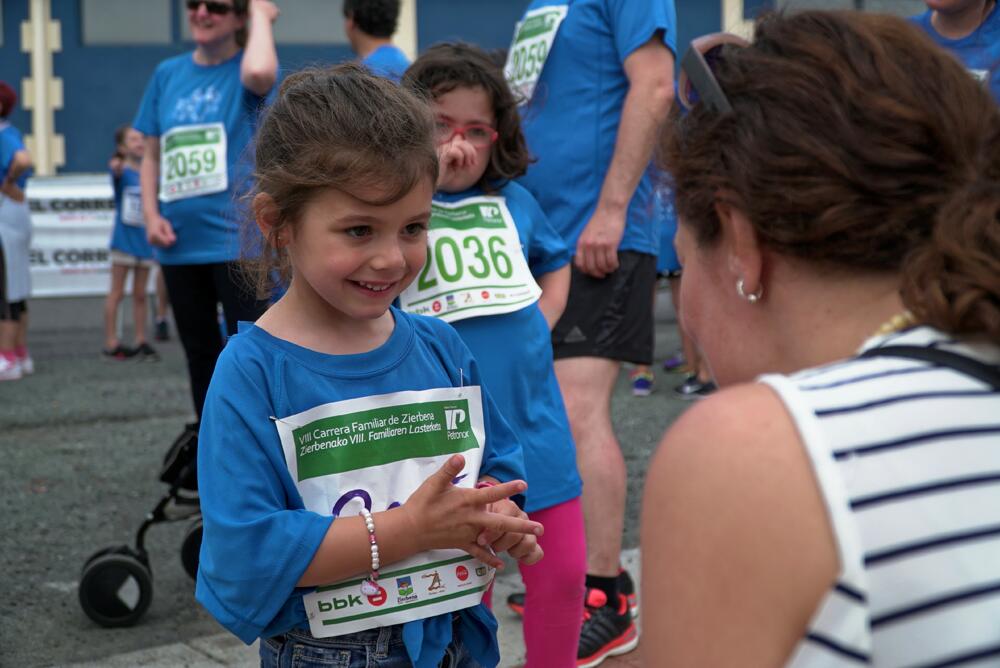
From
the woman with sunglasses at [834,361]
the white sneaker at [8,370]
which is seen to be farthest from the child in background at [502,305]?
the white sneaker at [8,370]

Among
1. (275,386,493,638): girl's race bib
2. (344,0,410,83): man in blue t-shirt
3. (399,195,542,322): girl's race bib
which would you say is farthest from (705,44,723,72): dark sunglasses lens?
(344,0,410,83): man in blue t-shirt

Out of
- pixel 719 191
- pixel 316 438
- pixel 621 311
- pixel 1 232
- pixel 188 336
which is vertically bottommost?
pixel 1 232

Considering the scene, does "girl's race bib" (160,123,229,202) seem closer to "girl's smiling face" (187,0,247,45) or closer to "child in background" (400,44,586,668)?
"girl's smiling face" (187,0,247,45)

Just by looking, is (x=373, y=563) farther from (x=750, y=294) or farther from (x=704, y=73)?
(x=704, y=73)

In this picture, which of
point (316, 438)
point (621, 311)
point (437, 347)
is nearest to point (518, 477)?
point (437, 347)

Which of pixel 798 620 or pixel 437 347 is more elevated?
pixel 798 620

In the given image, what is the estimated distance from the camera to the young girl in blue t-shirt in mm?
1795

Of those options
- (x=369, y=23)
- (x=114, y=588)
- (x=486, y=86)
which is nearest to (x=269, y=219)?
(x=486, y=86)

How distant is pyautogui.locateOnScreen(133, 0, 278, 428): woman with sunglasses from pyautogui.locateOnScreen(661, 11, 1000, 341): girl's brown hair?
3233 mm

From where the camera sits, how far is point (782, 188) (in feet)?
4.03

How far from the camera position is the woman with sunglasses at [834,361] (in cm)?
102

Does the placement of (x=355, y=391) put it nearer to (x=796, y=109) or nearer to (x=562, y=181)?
(x=796, y=109)

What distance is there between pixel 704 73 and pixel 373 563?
912 mm

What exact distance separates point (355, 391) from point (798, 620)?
3.47 feet
